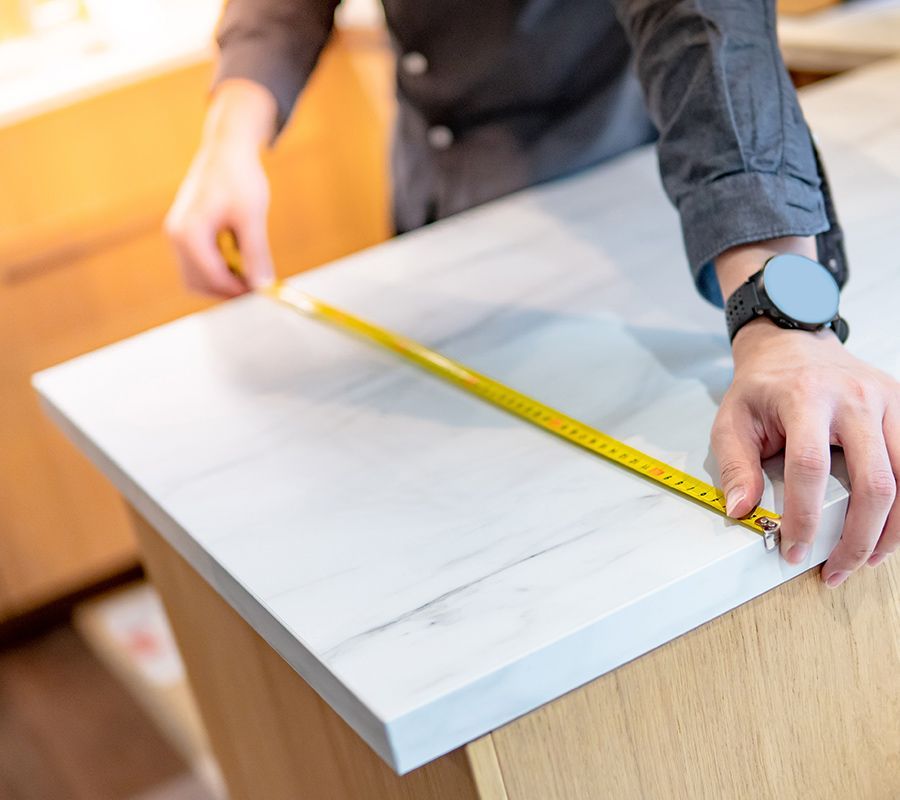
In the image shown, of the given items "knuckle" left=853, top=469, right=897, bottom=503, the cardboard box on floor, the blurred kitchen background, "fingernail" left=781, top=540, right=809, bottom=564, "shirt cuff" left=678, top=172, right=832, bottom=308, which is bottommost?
the cardboard box on floor

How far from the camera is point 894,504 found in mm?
725

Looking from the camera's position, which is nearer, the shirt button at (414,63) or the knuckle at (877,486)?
the knuckle at (877,486)

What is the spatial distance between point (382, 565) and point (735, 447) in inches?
9.1

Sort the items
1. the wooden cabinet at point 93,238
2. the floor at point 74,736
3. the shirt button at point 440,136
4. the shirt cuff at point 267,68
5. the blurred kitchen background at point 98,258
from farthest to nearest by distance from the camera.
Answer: the wooden cabinet at point 93,238
the blurred kitchen background at point 98,258
the floor at point 74,736
the shirt button at point 440,136
the shirt cuff at point 267,68

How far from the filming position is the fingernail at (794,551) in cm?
72

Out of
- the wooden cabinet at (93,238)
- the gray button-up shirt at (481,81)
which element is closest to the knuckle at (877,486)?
the gray button-up shirt at (481,81)

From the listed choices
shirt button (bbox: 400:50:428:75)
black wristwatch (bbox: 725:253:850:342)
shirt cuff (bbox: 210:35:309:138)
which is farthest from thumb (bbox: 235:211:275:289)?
black wristwatch (bbox: 725:253:850:342)

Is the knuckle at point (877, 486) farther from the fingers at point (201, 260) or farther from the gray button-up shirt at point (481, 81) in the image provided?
the fingers at point (201, 260)

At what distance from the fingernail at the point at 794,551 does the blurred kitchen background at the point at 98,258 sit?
1552 millimetres

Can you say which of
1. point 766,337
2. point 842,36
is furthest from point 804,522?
point 842,36

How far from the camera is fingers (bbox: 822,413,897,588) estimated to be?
71 centimetres

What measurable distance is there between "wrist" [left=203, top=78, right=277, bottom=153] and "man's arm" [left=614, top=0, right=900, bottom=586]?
0.43 metres

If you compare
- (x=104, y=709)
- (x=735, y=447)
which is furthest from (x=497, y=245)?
(x=104, y=709)

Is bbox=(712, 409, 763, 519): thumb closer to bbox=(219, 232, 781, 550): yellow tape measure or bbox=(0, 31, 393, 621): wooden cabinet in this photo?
bbox=(219, 232, 781, 550): yellow tape measure
